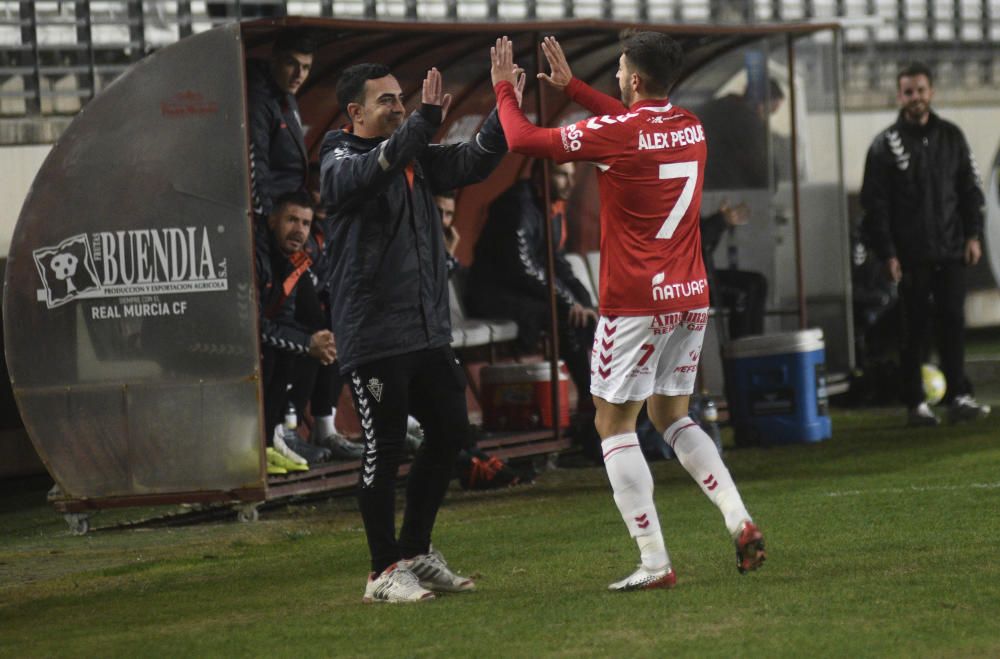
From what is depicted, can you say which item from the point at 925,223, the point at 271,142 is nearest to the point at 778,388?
the point at 925,223

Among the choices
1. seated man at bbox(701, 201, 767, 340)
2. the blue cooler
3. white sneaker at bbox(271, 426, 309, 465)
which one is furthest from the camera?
seated man at bbox(701, 201, 767, 340)

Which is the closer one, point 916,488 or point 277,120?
point 916,488

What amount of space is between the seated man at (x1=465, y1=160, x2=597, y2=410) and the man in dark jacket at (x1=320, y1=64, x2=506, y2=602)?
198 inches

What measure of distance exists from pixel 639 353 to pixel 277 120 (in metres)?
4.26

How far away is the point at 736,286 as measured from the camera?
1320 centimetres

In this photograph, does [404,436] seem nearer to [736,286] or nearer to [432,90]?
[432,90]

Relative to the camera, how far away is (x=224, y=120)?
30.0 ft

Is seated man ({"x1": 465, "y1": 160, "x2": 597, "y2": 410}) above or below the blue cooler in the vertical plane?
above

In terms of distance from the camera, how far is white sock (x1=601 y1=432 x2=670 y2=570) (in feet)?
21.0

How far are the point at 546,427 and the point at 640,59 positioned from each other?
211 inches

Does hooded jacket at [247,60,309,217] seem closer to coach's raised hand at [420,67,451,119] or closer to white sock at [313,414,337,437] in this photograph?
white sock at [313,414,337,437]

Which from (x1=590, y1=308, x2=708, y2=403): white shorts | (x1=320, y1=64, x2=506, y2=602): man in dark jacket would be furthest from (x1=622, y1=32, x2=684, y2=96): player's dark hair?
(x1=590, y1=308, x2=708, y2=403): white shorts

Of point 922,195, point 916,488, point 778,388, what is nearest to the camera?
point 916,488

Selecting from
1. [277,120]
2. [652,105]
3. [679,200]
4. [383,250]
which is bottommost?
[383,250]
